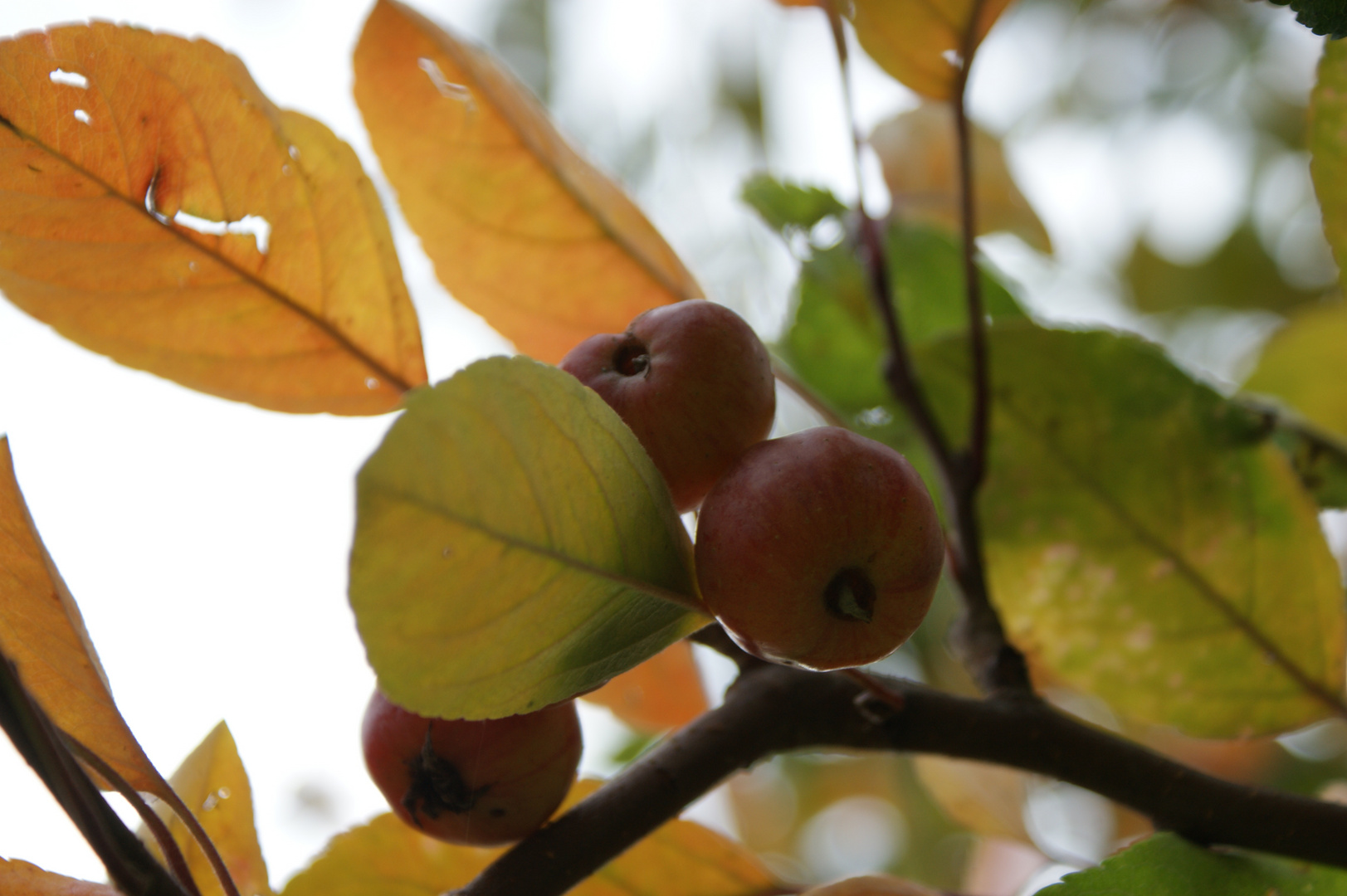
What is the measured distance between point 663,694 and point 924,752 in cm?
36

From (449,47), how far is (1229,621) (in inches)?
29.0

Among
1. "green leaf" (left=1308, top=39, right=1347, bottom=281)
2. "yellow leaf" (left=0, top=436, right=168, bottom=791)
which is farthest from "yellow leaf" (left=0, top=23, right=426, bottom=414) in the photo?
"green leaf" (left=1308, top=39, right=1347, bottom=281)

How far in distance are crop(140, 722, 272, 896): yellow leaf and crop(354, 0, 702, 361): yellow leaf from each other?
13.9 inches

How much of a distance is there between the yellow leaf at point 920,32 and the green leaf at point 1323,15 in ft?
0.98

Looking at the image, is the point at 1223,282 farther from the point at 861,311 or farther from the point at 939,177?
the point at 861,311

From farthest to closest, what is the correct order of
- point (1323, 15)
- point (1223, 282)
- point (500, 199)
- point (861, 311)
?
point (1223, 282) < point (861, 311) < point (500, 199) < point (1323, 15)

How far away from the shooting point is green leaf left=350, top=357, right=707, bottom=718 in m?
0.38

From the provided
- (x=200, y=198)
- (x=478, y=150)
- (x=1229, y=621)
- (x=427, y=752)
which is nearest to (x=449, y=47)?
(x=478, y=150)

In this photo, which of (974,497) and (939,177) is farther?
(939,177)

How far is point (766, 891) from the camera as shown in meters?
0.75

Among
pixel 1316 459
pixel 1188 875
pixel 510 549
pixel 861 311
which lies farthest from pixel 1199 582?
pixel 510 549

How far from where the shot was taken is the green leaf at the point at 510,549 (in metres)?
0.38

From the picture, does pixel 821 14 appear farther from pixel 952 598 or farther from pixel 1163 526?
pixel 952 598

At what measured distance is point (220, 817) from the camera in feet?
2.13
